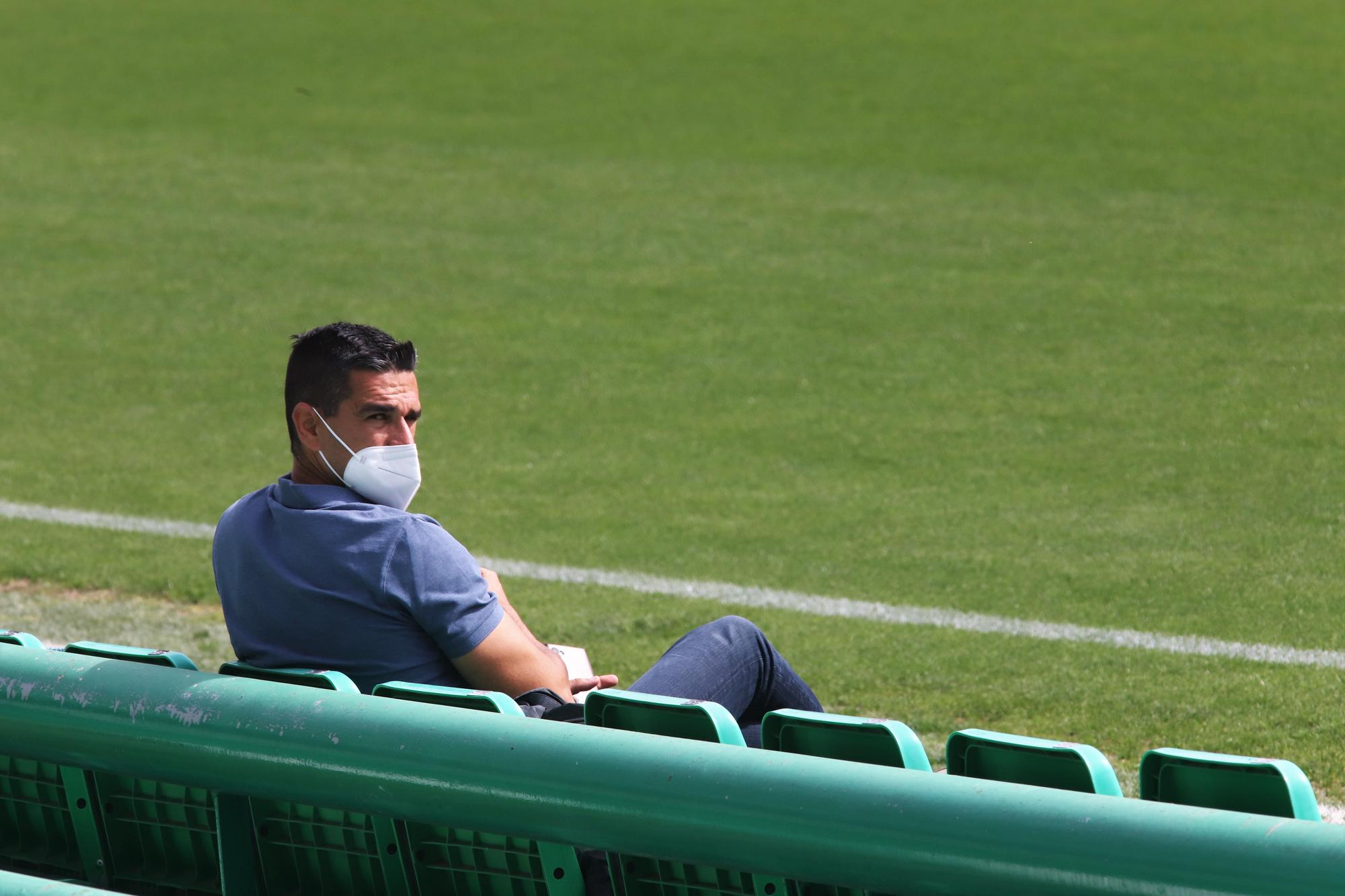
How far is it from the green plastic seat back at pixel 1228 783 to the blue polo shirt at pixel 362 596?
1.65m

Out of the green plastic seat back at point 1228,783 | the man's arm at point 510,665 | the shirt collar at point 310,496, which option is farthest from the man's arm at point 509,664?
the green plastic seat back at point 1228,783

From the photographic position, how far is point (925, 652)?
20.6 ft

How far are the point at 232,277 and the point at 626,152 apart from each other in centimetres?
510

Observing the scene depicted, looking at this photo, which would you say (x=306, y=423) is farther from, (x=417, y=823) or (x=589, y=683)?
(x=417, y=823)

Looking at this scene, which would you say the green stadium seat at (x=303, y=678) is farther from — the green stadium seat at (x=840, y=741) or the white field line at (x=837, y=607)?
the white field line at (x=837, y=607)

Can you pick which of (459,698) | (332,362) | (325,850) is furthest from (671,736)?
(332,362)

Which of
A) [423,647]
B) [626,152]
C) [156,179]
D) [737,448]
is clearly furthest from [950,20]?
[423,647]

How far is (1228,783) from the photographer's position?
2.22m

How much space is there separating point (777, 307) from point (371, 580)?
949 cm

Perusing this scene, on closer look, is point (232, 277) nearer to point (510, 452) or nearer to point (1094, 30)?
point (510, 452)

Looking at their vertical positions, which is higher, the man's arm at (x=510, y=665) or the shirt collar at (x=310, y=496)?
the shirt collar at (x=310, y=496)

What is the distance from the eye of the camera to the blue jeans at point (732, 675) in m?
3.69

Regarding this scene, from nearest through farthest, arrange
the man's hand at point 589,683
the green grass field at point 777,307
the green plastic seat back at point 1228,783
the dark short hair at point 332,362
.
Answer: the green plastic seat back at point 1228,783
the dark short hair at point 332,362
the man's hand at point 589,683
the green grass field at point 777,307

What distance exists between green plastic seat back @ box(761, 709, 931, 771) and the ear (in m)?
1.69
